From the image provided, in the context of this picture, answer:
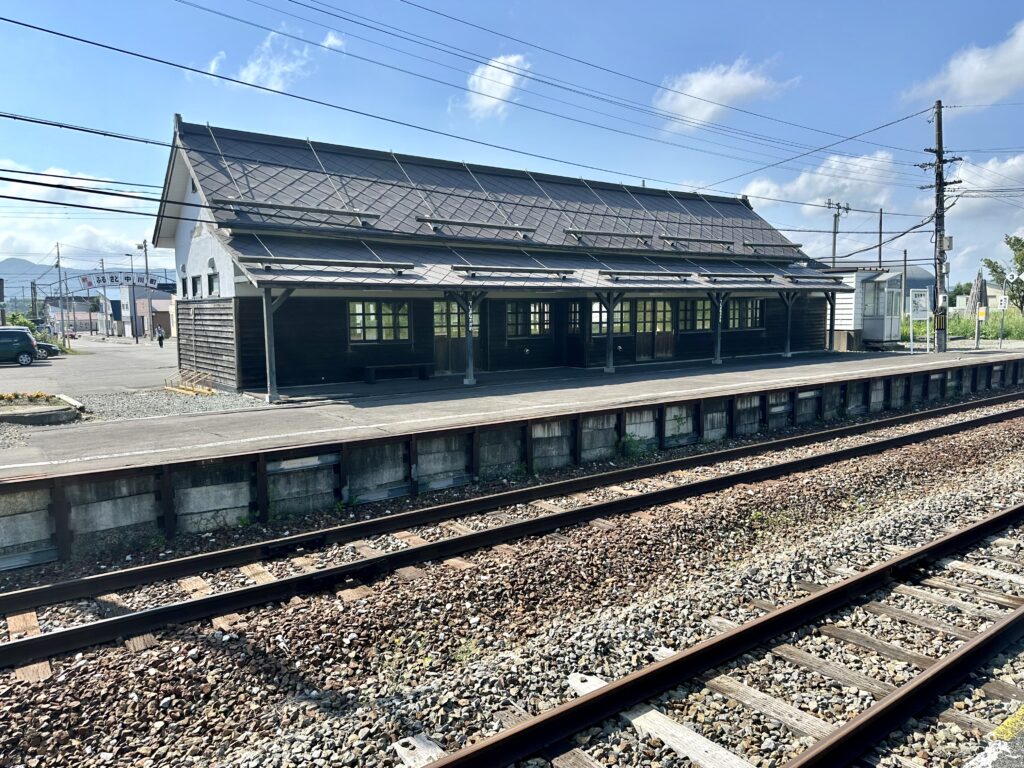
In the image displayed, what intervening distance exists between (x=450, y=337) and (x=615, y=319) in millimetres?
5973

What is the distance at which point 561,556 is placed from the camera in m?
6.87

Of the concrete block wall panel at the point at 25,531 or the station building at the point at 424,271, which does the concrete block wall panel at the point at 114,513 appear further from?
the station building at the point at 424,271

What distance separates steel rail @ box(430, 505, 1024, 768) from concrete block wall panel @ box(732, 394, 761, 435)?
26.1 ft

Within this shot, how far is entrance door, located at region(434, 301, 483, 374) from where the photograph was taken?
2012 cm

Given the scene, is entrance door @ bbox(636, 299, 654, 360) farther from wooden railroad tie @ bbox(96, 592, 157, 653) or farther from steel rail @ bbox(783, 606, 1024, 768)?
wooden railroad tie @ bbox(96, 592, 157, 653)

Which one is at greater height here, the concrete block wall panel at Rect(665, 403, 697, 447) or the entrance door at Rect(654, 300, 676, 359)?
the entrance door at Rect(654, 300, 676, 359)

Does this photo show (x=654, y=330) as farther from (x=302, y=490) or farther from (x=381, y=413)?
(x=302, y=490)

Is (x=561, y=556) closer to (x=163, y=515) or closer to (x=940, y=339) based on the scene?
(x=163, y=515)

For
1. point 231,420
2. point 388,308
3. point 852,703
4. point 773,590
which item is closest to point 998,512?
point 773,590

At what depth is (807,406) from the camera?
51.4 ft

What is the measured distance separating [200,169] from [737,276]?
57.7 feet

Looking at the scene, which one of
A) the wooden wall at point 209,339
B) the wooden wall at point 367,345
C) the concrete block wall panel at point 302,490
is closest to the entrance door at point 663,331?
the wooden wall at point 367,345

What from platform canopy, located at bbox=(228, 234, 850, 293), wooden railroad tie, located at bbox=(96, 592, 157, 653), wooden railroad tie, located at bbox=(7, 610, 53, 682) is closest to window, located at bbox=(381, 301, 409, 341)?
platform canopy, located at bbox=(228, 234, 850, 293)

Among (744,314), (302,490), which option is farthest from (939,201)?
(302,490)
